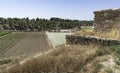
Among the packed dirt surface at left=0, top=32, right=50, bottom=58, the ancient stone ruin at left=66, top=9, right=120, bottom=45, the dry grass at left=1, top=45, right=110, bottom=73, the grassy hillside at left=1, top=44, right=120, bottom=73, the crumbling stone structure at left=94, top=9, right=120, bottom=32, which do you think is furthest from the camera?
the packed dirt surface at left=0, top=32, right=50, bottom=58

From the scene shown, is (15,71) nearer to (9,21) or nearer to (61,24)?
(61,24)

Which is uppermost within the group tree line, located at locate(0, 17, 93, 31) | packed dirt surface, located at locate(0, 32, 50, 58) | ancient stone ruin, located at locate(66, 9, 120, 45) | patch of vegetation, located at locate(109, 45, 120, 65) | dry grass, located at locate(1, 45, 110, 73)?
ancient stone ruin, located at locate(66, 9, 120, 45)

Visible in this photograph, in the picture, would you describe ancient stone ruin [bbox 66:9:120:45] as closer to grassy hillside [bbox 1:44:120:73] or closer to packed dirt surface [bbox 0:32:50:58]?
grassy hillside [bbox 1:44:120:73]

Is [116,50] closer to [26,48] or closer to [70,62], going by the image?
[70,62]

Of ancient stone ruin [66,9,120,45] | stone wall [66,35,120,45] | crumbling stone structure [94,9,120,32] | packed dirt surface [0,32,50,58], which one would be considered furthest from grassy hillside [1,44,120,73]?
packed dirt surface [0,32,50,58]

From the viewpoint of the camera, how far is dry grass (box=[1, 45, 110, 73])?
7617mm

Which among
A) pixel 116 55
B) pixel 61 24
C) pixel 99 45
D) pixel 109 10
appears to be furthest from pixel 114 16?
pixel 61 24

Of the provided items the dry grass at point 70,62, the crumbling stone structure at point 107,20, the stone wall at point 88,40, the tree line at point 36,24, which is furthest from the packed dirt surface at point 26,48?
the tree line at point 36,24

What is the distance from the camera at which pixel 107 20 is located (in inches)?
438

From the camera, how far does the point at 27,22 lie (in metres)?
174

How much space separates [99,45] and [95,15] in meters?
3.50

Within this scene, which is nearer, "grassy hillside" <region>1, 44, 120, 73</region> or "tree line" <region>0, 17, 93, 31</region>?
"grassy hillside" <region>1, 44, 120, 73</region>

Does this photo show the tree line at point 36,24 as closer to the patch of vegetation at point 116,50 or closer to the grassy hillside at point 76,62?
the grassy hillside at point 76,62

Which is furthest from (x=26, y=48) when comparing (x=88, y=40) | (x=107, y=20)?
(x=88, y=40)
